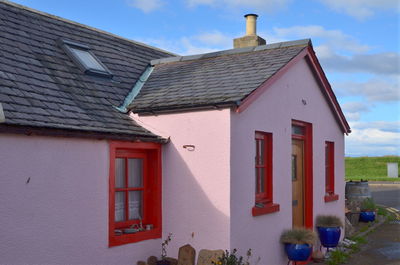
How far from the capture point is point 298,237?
8906mm

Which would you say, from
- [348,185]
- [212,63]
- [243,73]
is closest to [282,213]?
[243,73]

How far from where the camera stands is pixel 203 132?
7.70 metres

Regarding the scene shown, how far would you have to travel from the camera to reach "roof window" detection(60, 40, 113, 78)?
870 centimetres

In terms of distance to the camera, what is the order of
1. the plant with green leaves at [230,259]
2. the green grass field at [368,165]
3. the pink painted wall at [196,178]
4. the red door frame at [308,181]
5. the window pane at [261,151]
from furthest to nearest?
the green grass field at [368,165] < the red door frame at [308,181] < the window pane at [261,151] < the pink painted wall at [196,178] < the plant with green leaves at [230,259]

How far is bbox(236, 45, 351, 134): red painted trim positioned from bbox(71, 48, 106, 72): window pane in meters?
3.05

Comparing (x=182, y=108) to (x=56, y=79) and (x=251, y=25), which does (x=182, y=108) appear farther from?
(x=251, y=25)

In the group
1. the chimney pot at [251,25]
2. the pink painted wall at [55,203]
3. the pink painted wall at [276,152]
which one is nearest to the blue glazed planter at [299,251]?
the pink painted wall at [276,152]

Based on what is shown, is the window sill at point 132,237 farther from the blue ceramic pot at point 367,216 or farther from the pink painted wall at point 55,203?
the blue ceramic pot at point 367,216

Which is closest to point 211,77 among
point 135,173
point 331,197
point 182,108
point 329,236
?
point 182,108

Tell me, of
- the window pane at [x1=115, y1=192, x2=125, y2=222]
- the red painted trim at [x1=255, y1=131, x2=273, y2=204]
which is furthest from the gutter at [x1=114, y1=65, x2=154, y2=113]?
the red painted trim at [x1=255, y1=131, x2=273, y2=204]

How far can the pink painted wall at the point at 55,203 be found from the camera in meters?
5.77

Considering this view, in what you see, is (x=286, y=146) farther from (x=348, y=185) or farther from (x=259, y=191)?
(x=348, y=185)

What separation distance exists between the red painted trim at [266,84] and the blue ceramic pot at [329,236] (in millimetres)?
3657

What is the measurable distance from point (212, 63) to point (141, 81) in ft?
4.95
